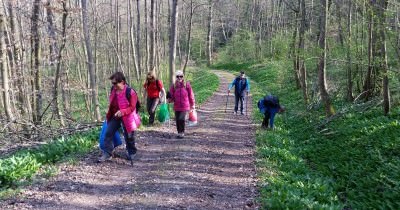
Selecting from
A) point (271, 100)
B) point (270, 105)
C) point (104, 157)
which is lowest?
point (104, 157)

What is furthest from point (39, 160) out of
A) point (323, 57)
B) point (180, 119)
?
point (323, 57)

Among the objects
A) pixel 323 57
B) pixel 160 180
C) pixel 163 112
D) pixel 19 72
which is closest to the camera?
pixel 160 180

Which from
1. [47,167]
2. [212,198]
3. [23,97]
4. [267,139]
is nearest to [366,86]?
Answer: [267,139]

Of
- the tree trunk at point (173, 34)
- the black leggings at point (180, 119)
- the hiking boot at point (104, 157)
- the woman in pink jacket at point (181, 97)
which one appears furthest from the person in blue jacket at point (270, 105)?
the hiking boot at point (104, 157)

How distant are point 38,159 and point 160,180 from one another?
10.2 feet

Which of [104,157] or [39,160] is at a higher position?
[104,157]

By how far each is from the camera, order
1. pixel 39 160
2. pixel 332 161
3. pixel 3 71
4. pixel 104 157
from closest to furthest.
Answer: pixel 104 157
pixel 39 160
pixel 332 161
pixel 3 71

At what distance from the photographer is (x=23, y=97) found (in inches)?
604

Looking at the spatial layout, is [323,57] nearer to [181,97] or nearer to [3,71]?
[181,97]

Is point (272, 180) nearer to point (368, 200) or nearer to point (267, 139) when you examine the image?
point (368, 200)

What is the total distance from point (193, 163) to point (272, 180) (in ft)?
6.14

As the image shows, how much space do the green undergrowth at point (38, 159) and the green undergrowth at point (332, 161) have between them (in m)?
4.19

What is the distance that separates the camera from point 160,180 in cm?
715

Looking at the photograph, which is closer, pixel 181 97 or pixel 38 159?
pixel 38 159
